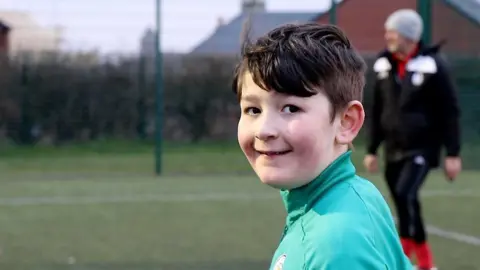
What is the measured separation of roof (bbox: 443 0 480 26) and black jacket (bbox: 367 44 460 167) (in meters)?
8.70

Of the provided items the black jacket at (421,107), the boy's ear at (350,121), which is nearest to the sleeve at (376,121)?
the black jacket at (421,107)

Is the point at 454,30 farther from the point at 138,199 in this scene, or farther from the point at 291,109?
the point at 291,109

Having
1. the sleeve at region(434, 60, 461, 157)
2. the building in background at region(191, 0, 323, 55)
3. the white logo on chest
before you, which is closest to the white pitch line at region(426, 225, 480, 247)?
the sleeve at region(434, 60, 461, 157)

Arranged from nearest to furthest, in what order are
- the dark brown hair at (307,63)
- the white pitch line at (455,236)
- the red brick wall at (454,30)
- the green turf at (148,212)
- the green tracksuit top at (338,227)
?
the green tracksuit top at (338,227) < the dark brown hair at (307,63) < the green turf at (148,212) < the white pitch line at (455,236) < the red brick wall at (454,30)

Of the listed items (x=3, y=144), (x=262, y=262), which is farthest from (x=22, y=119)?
(x=262, y=262)

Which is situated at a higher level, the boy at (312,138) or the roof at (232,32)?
the boy at (312,138)

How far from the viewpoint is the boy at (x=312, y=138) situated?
2.04 m

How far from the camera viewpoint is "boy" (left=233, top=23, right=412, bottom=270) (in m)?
2.04

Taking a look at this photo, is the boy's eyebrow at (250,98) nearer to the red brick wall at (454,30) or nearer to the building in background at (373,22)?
the building in background at (373,22)

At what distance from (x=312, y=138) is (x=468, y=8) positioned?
47.4ft

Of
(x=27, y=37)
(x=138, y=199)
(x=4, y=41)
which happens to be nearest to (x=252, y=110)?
(x=138, y=199)

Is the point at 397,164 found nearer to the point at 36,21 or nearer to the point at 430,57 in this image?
→ the point at 430,57

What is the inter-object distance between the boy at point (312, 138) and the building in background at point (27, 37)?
1486 centimetres

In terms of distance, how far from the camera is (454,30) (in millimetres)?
15984
